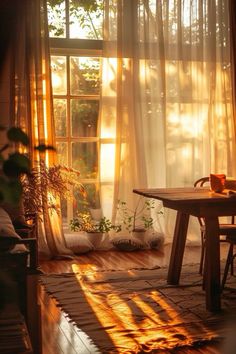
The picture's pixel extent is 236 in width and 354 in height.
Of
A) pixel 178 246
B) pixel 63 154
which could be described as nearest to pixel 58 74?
pixel 63 154

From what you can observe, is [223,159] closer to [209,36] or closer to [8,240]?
[209,36]

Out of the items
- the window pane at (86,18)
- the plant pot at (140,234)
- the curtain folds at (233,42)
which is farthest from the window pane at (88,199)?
the curtain folds at (233,42)

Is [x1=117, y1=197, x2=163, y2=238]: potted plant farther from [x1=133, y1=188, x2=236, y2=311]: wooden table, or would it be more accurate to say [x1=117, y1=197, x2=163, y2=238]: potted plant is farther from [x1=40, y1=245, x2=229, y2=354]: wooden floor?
[x1=133, y1=188, x2=236, y2=311]: wooden table

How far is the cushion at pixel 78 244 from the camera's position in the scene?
5023mm

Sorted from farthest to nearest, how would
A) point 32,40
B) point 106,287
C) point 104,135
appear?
point 104,135 < point 32,40 < point 106,287

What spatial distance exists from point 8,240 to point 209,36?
3783mm

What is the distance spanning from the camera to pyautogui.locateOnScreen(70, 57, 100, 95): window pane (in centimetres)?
541

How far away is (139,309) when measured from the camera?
3234 mm

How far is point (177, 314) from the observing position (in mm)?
3127

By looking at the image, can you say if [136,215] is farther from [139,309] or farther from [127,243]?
[139,309]

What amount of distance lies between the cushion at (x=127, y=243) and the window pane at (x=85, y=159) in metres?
0.72

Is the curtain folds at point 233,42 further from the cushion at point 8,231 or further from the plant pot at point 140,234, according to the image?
the cushion at point 8,231

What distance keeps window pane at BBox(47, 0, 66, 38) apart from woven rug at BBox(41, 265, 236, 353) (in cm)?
244

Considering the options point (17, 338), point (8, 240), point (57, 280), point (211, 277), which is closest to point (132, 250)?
point (57, 280)
